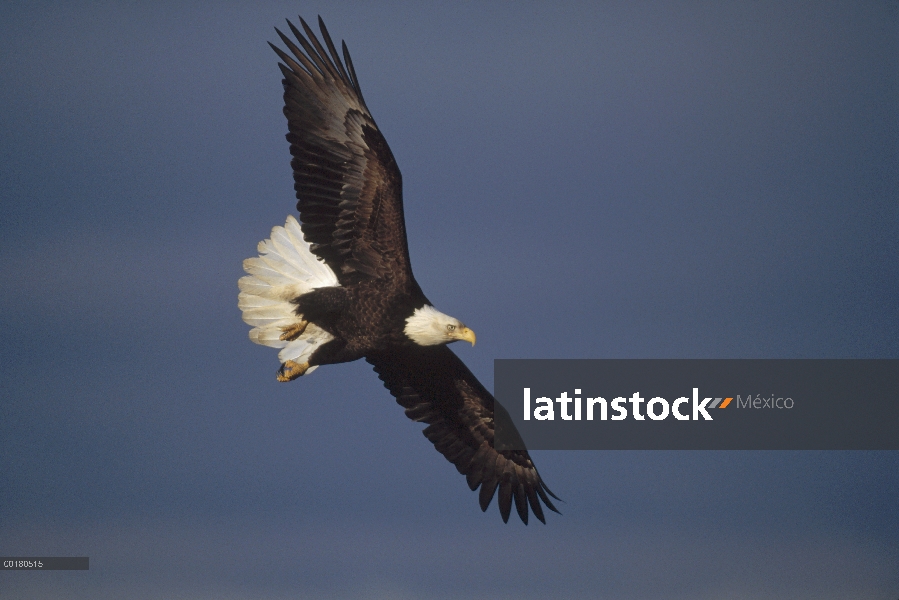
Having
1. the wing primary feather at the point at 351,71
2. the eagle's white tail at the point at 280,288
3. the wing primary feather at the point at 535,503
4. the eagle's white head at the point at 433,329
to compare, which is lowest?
the wing primary feather at the point at 535,503

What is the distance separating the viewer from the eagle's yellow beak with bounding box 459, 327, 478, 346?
33.9 ft

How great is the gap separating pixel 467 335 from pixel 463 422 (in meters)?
1.46

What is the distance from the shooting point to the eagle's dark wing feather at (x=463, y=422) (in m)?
11.4

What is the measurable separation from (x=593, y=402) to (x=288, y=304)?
2.71m

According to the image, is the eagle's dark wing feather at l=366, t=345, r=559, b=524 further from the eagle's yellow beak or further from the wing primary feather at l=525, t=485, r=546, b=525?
the eagle's yellow beak

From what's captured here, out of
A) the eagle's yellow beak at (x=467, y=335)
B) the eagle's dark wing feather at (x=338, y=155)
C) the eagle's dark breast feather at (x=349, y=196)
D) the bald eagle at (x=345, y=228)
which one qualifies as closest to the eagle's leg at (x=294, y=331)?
the bald eagle at (x=345, y=228)

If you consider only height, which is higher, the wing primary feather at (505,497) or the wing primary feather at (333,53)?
the wing primary feather at (333,53)

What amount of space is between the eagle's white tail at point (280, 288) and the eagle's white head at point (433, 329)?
75cm

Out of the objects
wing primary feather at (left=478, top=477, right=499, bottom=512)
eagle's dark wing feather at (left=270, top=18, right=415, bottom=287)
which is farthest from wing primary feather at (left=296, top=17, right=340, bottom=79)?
wing primary feather at (left=478, top=477, right=499, bottom=512)

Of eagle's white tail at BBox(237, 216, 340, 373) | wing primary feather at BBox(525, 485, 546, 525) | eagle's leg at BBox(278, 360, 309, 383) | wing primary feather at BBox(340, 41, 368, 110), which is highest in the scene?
wing primary feather at BBox(340, 41, 368, 110)

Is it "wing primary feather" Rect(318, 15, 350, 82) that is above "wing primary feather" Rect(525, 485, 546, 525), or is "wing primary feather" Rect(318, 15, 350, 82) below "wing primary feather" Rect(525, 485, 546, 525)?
above

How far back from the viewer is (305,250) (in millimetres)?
10852

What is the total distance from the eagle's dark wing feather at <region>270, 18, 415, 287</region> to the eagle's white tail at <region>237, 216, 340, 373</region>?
0.61m

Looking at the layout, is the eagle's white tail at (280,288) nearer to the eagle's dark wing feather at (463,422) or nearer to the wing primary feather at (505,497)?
the eagle's dark wing feather at (463,422)
